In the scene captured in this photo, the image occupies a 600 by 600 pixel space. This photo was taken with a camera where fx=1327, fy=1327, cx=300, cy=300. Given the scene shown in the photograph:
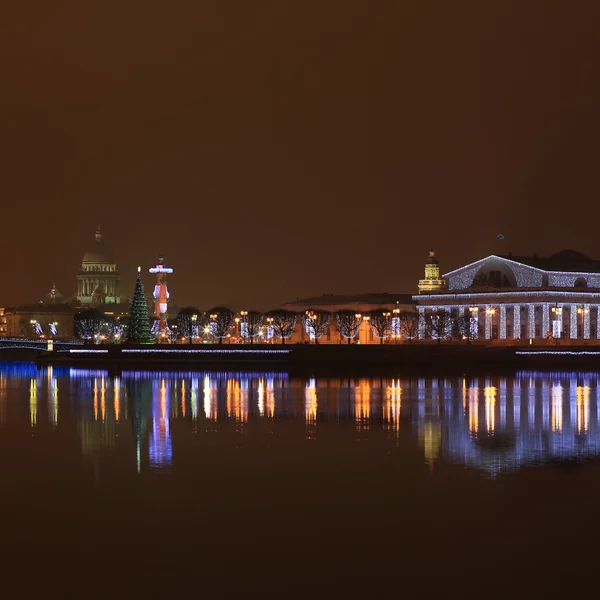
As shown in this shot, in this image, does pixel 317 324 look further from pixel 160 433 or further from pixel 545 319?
pixel 160 433

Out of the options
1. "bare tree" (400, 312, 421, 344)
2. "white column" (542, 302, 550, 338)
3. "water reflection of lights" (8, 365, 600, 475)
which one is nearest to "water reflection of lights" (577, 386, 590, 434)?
"water reflection of lights" (8, 365, 600, 475)

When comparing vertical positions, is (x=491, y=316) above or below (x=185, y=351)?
above

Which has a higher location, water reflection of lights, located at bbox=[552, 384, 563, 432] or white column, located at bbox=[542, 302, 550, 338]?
white column, located at bbox=[542, 302, 550, 338]

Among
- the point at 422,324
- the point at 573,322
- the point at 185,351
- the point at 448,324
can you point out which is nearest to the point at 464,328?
the point at 448,324

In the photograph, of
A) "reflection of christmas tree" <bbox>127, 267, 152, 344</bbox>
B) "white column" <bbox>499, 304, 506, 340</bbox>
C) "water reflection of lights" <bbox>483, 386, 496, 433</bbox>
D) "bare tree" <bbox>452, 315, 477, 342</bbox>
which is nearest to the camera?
"water reflection of lights" <bbox>483, 386, 496, 433</bbox>

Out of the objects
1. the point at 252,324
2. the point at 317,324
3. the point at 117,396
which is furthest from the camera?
the point at 252,324

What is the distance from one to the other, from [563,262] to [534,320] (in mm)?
7162

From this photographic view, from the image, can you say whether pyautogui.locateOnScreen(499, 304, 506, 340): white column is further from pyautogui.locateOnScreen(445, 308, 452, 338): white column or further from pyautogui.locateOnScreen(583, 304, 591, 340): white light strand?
pyautogui.locateOnScreen(583, 304, 591, 340): white light strand

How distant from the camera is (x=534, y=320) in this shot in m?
97.4

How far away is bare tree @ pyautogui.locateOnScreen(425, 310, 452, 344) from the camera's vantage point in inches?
3812

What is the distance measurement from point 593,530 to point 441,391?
31.6 metres

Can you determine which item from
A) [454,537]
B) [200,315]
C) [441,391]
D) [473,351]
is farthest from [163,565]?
[200,315]

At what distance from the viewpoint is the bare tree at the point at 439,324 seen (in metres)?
96.8

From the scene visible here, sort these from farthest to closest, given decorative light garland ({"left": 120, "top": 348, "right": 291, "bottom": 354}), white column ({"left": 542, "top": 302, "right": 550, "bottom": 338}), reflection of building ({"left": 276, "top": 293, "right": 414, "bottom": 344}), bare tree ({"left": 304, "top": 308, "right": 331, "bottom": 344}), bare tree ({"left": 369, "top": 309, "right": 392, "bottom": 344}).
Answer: reflection of building ({"left": 276, "top": 293, "right": 414, "bottom": 344}), bare tree ({"left": 304, "top": 308, "right": 331, "bottom": 344}), bare tree ({"left": 369, "top": 309, "right": 392, "bottom": 344}), white column ({"left": 542, "top": 302, "right": 550, "bottom": 338}), decorative light garland ({"left": 120, "top": 348, "right": 291, "bottom": 354})
